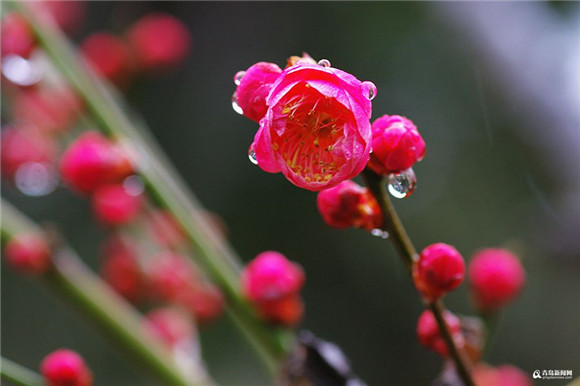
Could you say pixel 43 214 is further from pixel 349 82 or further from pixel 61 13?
pixel 349 82

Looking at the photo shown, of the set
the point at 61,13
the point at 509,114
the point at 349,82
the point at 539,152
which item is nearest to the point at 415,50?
the point at 509,114

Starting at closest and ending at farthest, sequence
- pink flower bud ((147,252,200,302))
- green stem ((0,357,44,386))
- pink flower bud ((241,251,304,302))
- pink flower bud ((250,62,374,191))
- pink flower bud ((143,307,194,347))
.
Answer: pink flower bud ((250,62,374,191)), green stem ((0,357,44,386)), pink flower bud ((241,251,304,302)), pink flower bud ((143,307,194,347)), pink flower bud ((147,252,200,302))

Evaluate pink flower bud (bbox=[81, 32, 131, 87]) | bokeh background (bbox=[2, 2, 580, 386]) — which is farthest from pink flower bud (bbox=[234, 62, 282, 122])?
pink flower bud (bbox=[81, 32, 131, 87])

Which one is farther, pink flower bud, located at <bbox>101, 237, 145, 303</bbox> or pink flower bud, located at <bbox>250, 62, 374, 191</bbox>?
pink flower bud, located at <bbox>101, 237, 145, 303</bbox>

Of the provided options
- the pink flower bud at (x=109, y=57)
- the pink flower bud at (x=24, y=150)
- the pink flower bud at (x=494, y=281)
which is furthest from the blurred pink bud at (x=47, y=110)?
the pink flower bud at (x=494, y=281)

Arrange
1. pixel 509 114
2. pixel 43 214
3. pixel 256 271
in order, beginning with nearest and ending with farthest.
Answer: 1. pixel 256 271
2. pixel 509 114
3. pixel 43 214

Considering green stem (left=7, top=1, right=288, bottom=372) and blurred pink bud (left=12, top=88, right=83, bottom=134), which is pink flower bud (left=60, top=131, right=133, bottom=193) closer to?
green stem (left=7, top=1, right=288, bottom=372)

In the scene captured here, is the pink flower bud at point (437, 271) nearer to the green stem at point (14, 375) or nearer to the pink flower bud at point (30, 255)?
the green stem at point (14, 375)
